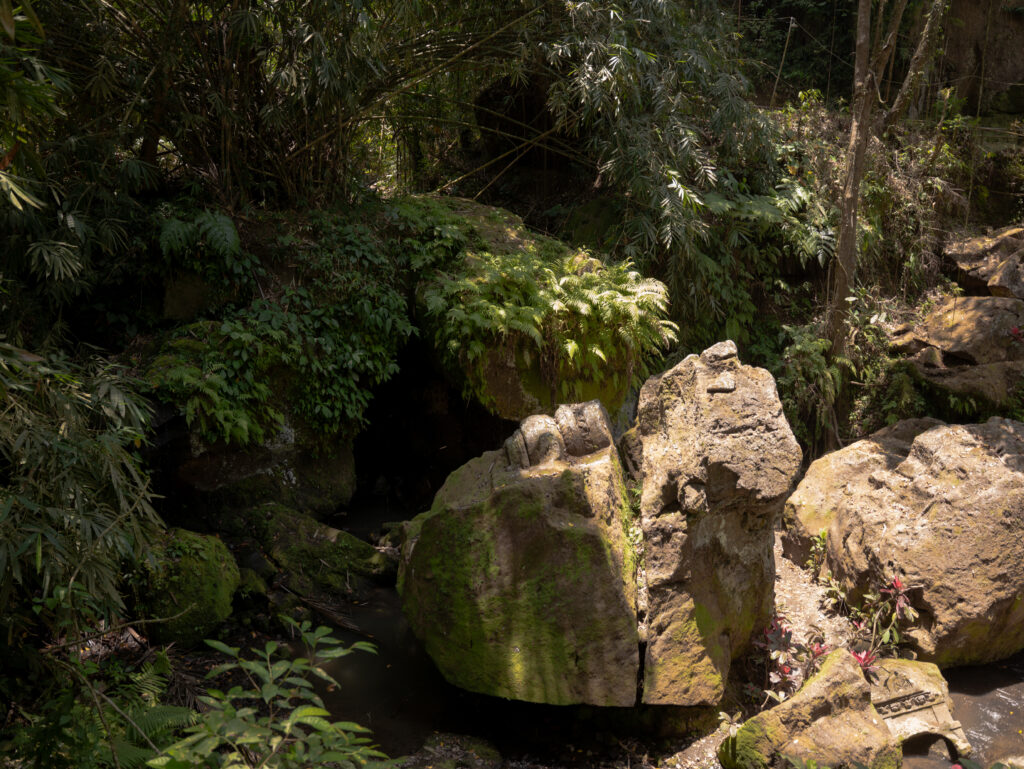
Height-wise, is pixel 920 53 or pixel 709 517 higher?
→ pixel 920 53

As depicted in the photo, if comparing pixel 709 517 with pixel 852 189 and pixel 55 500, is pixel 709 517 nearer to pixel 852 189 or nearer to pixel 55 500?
pixel 55 500

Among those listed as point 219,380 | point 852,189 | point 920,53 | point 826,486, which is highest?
point 920,53

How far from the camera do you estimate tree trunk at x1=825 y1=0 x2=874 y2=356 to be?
24.0ft

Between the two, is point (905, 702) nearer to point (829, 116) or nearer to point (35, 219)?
point (35, 219)

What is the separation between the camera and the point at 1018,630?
5.52 meters

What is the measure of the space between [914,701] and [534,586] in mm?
2845

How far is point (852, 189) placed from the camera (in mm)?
7551

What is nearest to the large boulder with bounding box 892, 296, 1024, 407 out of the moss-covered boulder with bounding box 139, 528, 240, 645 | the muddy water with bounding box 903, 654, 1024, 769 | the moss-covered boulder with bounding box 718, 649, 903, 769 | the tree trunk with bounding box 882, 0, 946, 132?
the tree trunk with bounding box 882, 0, 946, 132

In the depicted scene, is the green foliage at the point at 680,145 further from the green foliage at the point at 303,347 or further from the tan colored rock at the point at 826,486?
the green foliage at the point at 303,347

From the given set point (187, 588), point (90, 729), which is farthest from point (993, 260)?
point (90, 729)

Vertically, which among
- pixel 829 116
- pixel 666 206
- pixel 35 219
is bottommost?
pixel 35 219

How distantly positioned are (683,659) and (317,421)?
3.64 meters

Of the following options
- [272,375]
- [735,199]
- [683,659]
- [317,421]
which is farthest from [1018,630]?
[272,375]

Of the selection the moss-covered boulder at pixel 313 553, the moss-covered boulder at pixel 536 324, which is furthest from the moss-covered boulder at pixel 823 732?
the moss-covered boulder at pixel 536 324
